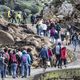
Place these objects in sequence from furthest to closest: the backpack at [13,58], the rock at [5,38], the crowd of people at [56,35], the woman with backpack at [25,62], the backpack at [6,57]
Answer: the crowd of people at [56,35] < the rock at [5,38] < the woman with backpack at [25,62] < the backpack at [6,57] < the backpack at [13,58]

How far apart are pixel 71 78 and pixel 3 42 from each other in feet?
49.1

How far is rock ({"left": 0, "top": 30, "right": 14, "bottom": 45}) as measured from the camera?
1623 inches

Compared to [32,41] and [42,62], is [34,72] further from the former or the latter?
[32,41]

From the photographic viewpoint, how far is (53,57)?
35531 mm

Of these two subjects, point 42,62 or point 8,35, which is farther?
point 8,35

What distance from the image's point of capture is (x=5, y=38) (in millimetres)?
41969

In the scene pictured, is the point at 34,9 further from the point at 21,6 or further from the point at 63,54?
the point at 63,54

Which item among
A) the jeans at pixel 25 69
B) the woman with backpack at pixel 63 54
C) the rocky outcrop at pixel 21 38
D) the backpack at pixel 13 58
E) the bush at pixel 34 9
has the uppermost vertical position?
the bush at pixel 34 9

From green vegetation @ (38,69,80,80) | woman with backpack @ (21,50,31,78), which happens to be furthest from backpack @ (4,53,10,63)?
green vegetation @ (38,69,80,80)

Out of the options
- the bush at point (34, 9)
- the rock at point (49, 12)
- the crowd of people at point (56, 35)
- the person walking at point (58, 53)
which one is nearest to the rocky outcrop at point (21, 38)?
the crowd of people at point (56, 35)

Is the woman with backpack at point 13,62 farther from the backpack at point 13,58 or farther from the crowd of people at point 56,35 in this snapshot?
the crowd of people at point 56,35

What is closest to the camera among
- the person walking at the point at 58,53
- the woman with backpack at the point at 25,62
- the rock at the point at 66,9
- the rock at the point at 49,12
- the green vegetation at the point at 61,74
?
the green vegetation at the point at 61,74

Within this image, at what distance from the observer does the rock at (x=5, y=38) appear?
41216mm

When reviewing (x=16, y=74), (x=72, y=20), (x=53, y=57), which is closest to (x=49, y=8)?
(x=72, y=20)
